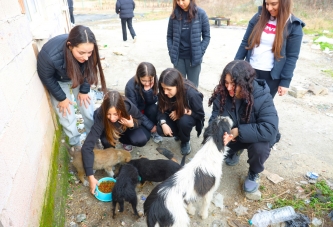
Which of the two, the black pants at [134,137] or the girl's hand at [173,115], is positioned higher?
the girl's hand at [173,115]

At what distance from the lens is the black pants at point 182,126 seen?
3.56m

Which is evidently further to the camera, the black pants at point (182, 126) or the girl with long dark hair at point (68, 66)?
the black pants at point (182, 126)

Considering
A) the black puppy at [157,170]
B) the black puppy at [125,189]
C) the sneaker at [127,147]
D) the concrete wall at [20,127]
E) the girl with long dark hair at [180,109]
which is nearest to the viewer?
the concrete wall at [20,127]

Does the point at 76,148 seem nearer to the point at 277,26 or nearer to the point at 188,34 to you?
the point at 188,34

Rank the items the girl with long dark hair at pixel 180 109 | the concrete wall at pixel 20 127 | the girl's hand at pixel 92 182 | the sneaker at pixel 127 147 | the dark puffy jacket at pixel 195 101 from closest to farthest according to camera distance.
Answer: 1. the concrete wall at pixel 20 127
2. the girl's hand at pixel 92 182
3. the girl with long dark hair at pixel 180 109
4. the dark puffy jacket at pixel 195 101
5. the sneaker at pixel 127 147

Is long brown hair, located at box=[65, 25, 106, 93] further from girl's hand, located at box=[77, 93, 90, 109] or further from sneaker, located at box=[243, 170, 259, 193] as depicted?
sneaker, located at box=[243, 170, 259, 193]

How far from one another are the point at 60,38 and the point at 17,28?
539 millimetres

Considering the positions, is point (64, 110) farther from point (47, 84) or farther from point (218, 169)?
point (218, 169)

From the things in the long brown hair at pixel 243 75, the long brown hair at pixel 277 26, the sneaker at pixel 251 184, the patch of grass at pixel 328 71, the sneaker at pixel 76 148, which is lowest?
the patch of grass at pixel 328 71

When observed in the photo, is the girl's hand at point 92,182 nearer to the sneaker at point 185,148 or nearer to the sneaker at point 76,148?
the sneaker at point 76,148

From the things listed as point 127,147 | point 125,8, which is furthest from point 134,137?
point 125,8

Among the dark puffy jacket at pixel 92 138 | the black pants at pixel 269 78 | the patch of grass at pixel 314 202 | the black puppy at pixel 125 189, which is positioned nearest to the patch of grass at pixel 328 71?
the black pants at pixel 269 78

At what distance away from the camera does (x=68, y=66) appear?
9.10 feet

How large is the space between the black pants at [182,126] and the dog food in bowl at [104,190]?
1.11 metres
